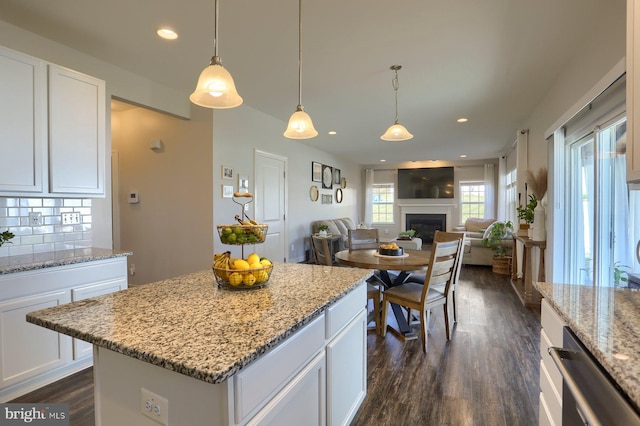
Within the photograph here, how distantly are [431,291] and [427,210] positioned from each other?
23.5 ft

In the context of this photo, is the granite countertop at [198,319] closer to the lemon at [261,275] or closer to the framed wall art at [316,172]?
the lemon at [261,275]

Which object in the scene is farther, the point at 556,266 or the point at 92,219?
the point at 556,266

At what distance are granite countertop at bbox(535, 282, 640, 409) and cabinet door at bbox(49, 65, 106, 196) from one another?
3.17 metres

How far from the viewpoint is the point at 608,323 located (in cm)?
105

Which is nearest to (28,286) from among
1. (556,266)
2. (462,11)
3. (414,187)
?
(462,11)

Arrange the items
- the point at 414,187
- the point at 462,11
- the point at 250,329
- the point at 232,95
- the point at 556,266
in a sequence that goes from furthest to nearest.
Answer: the point at 414,187 → the point at 556,266 → the point at 462,11 → the point at 232,95 → the point at 250,329

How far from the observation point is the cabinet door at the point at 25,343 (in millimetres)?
1910

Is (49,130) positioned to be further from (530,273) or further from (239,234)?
(530,273)

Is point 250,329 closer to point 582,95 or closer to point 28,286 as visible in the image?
point 28,286

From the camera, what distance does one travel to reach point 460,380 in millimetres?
2230

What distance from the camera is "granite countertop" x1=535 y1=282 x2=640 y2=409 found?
792mm

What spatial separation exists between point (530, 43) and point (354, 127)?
10.1 ft

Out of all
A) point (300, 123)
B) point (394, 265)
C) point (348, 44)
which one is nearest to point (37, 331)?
point (300, 123)

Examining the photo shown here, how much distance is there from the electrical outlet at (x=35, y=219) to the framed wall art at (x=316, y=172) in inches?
199
